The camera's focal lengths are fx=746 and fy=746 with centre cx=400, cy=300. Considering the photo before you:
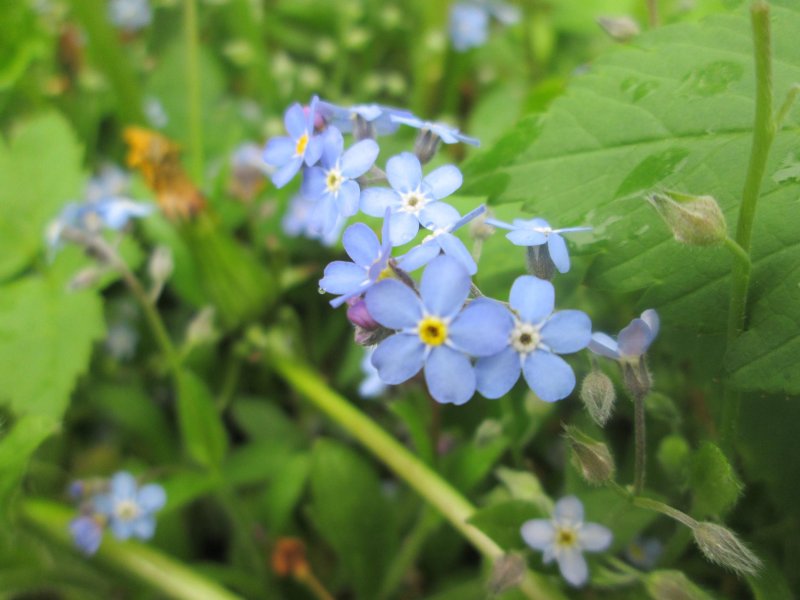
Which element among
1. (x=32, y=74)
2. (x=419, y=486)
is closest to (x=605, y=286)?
(x=419, y=486)

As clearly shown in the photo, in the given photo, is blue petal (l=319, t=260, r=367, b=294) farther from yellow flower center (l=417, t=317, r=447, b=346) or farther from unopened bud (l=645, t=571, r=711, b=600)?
unopened bud (l=645, t=571, r=711, b=600)

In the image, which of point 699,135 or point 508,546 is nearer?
point 699,135

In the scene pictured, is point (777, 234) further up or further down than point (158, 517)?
further up

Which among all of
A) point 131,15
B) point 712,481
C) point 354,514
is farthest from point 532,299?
point 131,15

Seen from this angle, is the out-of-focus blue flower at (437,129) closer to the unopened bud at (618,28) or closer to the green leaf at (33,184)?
the unopened bud at (618,28)

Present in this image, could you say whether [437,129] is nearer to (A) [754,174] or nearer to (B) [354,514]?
(A) [754,174]

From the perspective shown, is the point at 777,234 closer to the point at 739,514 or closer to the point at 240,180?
the point at 739,514
